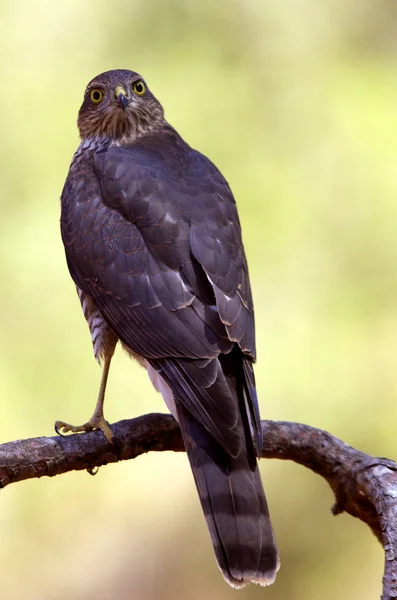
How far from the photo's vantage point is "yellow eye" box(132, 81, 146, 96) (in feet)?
15.9

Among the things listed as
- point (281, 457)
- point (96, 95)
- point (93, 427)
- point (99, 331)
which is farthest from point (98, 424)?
point (96, 95)

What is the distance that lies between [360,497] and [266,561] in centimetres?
69

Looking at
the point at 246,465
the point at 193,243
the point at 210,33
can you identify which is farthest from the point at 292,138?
the point at 246,465

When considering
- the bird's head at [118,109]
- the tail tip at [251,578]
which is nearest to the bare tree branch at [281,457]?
the tail tip at [251,578]

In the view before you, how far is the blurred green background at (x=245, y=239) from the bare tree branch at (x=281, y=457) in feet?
6.20

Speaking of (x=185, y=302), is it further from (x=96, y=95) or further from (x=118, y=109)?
(x=96, y=95)

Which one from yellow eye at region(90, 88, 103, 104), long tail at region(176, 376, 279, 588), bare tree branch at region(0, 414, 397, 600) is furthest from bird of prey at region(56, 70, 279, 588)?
yellow eye at region(90, 88, 103, 104)

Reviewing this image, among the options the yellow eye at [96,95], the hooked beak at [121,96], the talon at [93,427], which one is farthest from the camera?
the yellow eye at [96,95]

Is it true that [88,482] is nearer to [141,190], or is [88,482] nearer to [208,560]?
[208,560]

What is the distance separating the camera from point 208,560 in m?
6.14

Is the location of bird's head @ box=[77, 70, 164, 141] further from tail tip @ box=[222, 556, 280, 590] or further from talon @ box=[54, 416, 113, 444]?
tail tip @ box=[222, 556, 280, 590]

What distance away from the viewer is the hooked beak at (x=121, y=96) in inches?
185

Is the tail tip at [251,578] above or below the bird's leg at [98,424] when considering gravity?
below

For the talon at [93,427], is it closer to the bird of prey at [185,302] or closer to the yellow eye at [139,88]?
the bird of prey at [185,302]
